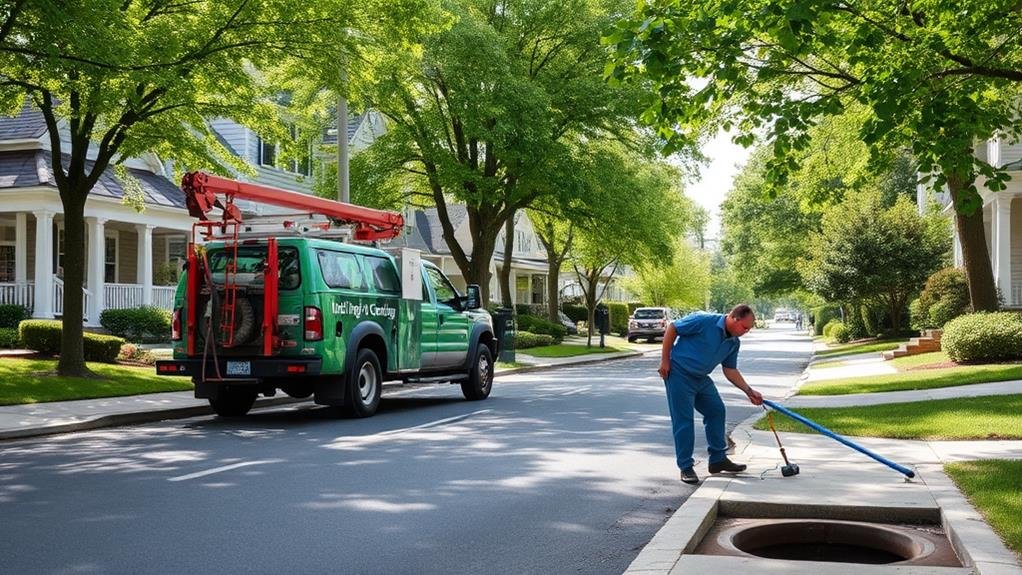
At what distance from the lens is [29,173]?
998 inches

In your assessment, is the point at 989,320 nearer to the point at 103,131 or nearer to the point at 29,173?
the point at 103,131

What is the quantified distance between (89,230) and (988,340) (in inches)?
873

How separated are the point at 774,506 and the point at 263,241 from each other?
315 inches

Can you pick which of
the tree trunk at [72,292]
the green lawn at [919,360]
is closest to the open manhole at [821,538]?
the tree trunk at [72,292]

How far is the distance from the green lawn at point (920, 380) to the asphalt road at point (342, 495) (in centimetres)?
589

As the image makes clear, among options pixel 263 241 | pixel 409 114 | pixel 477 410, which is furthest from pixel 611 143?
pixel 263 241

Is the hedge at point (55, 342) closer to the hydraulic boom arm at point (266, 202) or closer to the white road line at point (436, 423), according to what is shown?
the hydraulic boom arm at point (266, 202)

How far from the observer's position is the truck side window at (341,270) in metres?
13.2

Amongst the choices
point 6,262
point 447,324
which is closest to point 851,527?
point 447,324

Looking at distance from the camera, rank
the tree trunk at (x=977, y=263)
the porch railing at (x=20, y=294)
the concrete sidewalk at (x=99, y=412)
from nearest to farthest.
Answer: the concrete sidewalk at (x=99, y=412), the tree trunk at (x=977, y=263), the porch railing at (x=20, y=294)

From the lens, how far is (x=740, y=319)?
8352mm

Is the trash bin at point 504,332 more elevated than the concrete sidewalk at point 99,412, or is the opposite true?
the trash bin at point 504,332

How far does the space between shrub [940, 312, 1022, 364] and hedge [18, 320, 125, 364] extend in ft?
60.0

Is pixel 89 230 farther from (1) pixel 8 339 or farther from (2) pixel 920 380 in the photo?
(2) pixel 920 380
